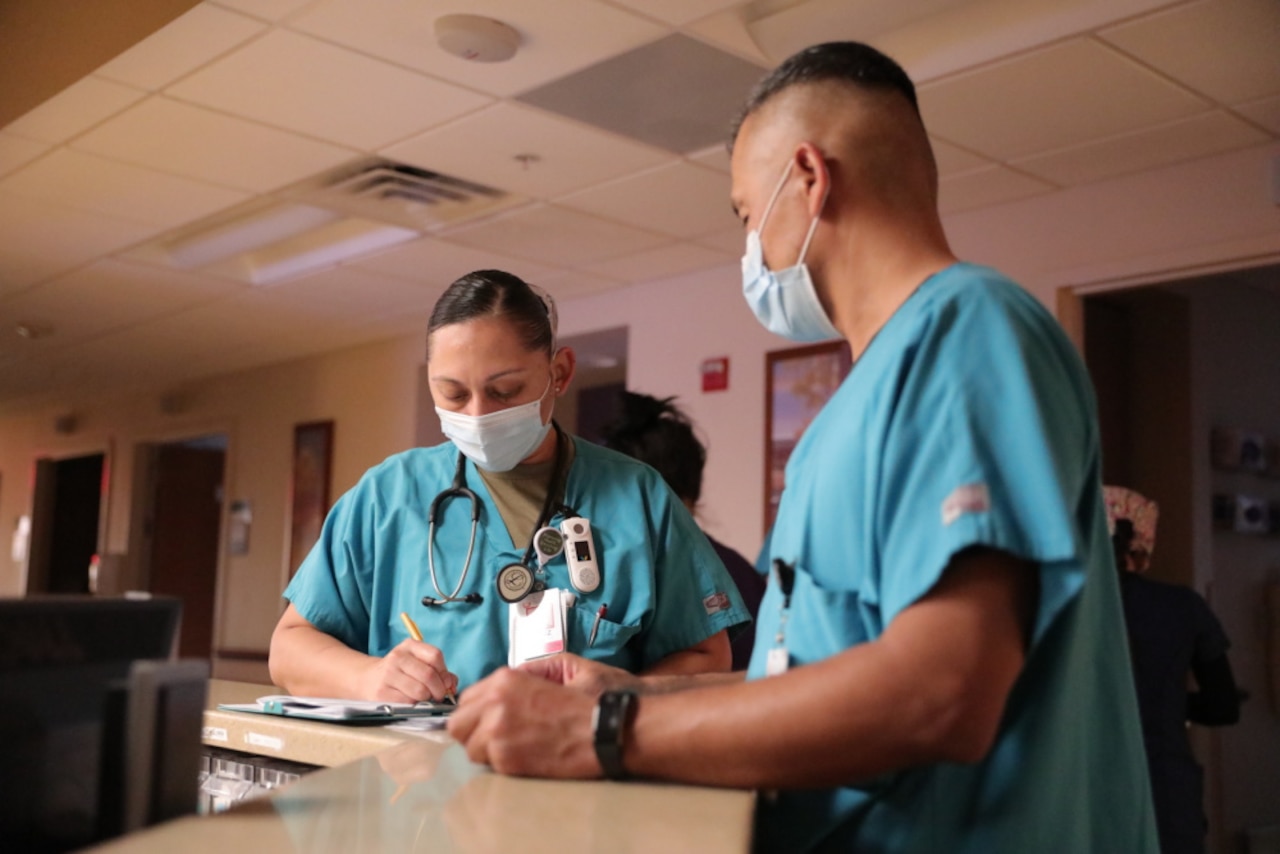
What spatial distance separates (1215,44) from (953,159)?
1029 millimetres

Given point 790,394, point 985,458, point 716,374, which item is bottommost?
point 985,458

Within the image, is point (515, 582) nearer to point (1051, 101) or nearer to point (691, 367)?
point (1051, 101)

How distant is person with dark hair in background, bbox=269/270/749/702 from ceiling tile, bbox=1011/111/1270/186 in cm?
269

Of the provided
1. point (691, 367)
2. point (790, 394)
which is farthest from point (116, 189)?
point (790, 394)

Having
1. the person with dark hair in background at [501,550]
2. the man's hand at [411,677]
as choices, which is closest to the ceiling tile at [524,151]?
the person with dark hair in background at [501,550]

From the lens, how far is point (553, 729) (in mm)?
982

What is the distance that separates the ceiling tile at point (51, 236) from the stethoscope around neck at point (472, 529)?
3.74m

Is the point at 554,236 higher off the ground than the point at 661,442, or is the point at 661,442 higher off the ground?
the point at 554,236

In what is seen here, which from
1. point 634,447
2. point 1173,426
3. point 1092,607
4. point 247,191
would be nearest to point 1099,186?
point 1173,426

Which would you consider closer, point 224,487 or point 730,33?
point 730,33

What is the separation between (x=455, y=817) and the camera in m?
0.86

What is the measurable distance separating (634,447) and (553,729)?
6.33 feet

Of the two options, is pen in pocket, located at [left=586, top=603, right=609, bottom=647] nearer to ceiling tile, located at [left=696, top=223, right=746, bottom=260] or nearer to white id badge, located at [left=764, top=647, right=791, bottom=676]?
white id badge, located at [left=764, top=647, right=791, bottom=676]

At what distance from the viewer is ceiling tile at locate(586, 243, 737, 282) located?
213 inches
